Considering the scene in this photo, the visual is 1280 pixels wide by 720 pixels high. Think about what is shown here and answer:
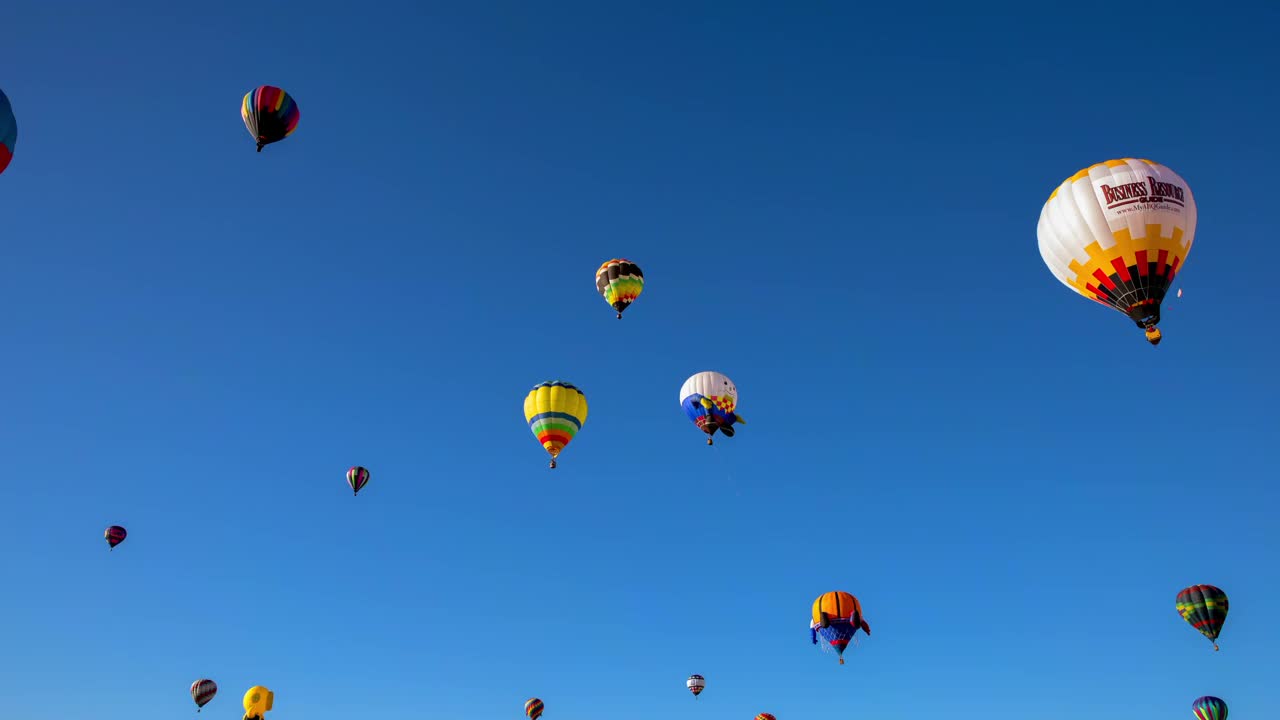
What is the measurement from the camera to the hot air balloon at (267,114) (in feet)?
137

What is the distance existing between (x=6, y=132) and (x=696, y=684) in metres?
71.4

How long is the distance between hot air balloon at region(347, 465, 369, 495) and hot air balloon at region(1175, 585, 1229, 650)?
5032cm

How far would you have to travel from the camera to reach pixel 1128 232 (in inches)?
1108

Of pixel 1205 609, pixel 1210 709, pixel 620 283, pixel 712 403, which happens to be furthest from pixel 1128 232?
pixel 1210 709

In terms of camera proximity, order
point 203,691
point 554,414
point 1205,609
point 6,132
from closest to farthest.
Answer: point 6,132 < point 554,414 < point 1205,609 < point 203,691

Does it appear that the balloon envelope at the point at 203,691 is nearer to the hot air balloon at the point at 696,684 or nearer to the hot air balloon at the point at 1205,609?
the hot air balloon at the point at 696,684

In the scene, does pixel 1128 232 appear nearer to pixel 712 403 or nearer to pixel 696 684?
pixel 712 403

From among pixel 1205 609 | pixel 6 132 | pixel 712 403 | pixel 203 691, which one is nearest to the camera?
pixel 6 132

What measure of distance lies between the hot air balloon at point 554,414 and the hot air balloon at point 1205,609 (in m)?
36.0

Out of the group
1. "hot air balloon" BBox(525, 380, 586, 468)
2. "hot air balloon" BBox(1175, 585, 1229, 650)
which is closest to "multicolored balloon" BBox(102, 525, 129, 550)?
"hot air balloon" BBox(525, 380, 586, 468)

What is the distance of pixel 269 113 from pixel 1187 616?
55098 millimetres

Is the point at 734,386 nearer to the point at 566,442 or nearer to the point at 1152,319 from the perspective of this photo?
the point at 566,442

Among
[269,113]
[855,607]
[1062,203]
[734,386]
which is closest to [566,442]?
[734,386]

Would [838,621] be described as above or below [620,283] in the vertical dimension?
below
